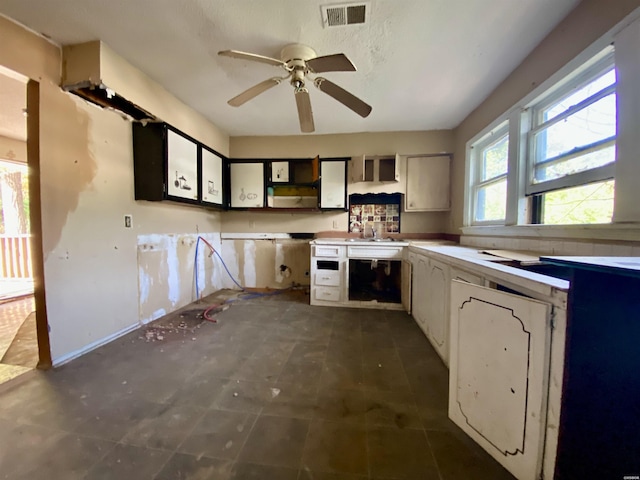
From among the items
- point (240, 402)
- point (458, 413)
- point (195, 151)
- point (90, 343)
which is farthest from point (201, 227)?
point (458, 413)

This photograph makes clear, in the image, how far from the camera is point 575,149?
152 centimetres

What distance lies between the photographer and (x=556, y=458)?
823 mm

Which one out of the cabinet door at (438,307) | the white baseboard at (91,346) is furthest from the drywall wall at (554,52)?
the white baseboard at (91,346)

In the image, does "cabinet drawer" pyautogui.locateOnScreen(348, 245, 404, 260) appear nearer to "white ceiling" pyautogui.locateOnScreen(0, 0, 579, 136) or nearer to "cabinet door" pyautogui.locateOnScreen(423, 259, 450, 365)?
"cabinet door" pyautogui.locateOnScreen(423, 259, 450, 365)

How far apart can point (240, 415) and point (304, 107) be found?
224 centimetres

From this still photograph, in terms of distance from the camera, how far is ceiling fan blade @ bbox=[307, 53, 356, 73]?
156cm

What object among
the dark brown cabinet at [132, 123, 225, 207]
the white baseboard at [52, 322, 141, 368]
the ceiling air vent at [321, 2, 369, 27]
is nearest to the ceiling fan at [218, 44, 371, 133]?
the ceiling air vent at [321, 2, 369, 27]

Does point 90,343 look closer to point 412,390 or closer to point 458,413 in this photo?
point 412,390

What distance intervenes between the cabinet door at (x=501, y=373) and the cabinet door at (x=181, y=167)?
2.68 metres

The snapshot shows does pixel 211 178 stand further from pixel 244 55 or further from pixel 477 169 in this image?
pixel 477 169

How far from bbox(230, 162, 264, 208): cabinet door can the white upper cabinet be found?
140 cm

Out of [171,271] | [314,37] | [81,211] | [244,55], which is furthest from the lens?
[171,271]

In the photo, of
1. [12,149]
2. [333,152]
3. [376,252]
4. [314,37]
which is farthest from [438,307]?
[12,149]

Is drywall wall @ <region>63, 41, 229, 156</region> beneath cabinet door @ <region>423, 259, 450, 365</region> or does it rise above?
above
